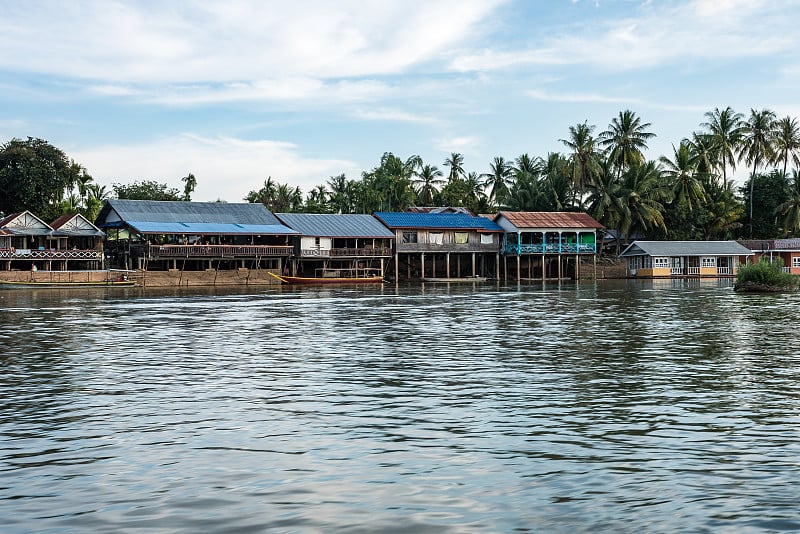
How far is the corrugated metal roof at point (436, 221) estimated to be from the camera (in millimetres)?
70375

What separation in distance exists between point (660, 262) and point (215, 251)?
38673mm

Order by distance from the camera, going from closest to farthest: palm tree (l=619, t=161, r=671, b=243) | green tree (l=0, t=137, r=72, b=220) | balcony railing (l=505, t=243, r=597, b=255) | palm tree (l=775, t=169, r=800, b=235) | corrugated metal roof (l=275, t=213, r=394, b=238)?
corrugated metal roof (l=275, t=213, r=394, b=238)
green tree (l=0, t=137, r=72, b=220)
balcony railing (l=505, t=243, r=597, b=255)
palm tree (l=619, t=161, r=671, b=243)
palm tree (l=775, t=169, r=800, b=235)

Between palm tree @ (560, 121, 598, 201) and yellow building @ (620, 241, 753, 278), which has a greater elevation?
palm tree @ (560, 121, 598, 201)

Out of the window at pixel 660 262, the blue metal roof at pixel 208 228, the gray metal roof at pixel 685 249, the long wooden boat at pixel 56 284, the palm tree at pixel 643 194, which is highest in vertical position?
the palm tree at pixel 643 194

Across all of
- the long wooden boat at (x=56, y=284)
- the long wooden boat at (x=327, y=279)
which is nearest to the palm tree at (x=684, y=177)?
the long wooden boat at (x=327, y=279)

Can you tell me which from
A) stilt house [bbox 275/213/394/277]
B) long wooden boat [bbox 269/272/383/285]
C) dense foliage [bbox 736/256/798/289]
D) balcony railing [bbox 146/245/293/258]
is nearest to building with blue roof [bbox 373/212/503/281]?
stilt house [bbox 275/213/394/277]

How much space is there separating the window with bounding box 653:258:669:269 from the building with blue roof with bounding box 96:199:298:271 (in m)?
32.1

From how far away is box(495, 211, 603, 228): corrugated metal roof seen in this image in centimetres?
7175

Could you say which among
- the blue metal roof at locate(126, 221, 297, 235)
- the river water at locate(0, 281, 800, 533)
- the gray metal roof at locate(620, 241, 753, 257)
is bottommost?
the river water at locate(0, 281, 800, 533)

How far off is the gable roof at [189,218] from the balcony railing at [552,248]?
19225 mm

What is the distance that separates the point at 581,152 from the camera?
77.3 metres

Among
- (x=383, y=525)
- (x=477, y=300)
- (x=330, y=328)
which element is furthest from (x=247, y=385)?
(x=477, y=300)

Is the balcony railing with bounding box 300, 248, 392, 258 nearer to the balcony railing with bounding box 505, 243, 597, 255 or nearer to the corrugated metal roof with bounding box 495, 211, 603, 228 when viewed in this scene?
the balcony railing with bounding box 505, 243, 597, 255

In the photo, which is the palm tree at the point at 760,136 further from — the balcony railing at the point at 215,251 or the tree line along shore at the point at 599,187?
the balcony railing at the point at 215,251
